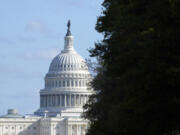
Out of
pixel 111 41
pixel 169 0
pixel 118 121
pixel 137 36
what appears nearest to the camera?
pixel 169 0

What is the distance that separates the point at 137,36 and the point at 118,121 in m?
5.14

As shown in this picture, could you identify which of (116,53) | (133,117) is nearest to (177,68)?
(133,117)

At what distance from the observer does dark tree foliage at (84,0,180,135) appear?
3616cm

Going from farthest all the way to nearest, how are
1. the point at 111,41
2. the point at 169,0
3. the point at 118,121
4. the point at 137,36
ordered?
1. the point at 111,41
2. the point at 118,121
3. the point at 137,36
4. the point at 169,0

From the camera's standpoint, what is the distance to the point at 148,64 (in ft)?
121

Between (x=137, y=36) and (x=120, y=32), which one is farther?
(x=120, y=32)

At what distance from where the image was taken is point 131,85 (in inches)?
1506

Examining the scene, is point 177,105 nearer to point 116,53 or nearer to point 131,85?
point 131,85

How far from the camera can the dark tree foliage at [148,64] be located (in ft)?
119

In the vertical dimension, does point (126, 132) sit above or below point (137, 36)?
below

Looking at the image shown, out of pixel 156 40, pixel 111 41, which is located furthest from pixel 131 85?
pixel 111 41

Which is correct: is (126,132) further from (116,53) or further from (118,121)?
(116,53)

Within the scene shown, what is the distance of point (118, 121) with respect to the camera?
40969mm

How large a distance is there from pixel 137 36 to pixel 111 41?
593 centimetres
